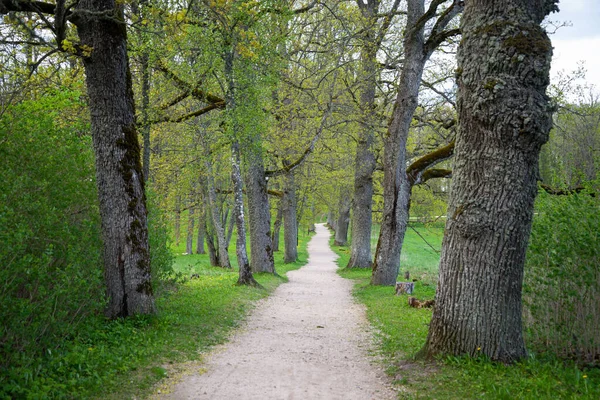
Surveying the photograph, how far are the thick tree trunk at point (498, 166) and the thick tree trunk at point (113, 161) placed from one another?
4.93 meters

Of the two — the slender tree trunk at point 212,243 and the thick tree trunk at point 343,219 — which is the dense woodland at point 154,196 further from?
the thick tree trunk at point 343,219

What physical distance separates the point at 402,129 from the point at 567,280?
26.5 ft

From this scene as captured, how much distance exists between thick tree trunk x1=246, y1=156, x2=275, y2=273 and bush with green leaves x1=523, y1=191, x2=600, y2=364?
1149 cm

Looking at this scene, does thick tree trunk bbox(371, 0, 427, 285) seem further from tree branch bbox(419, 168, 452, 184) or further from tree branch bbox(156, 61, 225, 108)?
tree branch bbox(156, 61, 225, 108)

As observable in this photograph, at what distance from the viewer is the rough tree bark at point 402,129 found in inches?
519

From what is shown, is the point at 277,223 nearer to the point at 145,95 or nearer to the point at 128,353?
the point at 145,95

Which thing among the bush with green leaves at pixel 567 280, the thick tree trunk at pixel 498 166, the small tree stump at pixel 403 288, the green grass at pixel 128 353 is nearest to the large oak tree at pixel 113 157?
the green grass at pixel 128 353

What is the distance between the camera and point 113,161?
301 inches

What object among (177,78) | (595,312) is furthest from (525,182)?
(177,78)

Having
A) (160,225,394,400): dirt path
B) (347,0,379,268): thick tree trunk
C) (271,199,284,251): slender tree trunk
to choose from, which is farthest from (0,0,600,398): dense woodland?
(271,199,284,251): slender tree trunk

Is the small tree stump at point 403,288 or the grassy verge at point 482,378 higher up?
the grassy verge at point 482,378

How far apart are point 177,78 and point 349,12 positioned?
6685mm

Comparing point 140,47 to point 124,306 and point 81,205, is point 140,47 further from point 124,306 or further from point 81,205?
point 124,306

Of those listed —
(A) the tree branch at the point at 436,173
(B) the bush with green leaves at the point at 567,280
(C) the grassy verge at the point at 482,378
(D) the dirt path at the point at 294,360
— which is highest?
(A) the tree branch at the point at 436,173
